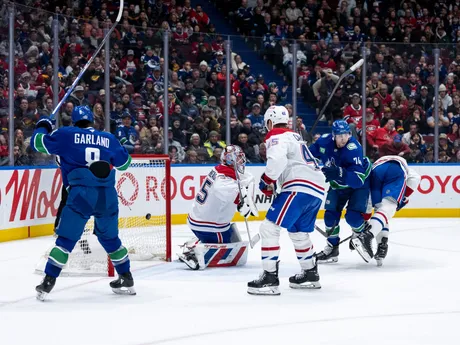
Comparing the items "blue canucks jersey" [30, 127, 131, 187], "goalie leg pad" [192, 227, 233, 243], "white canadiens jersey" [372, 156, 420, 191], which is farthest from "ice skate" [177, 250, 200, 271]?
"white canadiens jersey" [372, 156, 420, 191]

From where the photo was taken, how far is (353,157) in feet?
22.1

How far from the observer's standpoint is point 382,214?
7.00 m

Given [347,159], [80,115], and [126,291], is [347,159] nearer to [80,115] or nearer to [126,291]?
[126,291]

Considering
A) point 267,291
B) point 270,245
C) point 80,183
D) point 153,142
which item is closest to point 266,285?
point 267,291

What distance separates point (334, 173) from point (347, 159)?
16cm

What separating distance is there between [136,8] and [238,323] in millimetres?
9646

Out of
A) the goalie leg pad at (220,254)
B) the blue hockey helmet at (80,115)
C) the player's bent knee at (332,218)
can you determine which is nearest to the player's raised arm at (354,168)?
the player's bent knee at (332,218)

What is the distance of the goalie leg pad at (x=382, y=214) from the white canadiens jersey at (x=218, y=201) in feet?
3.58

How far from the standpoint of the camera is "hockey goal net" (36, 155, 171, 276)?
666 cm

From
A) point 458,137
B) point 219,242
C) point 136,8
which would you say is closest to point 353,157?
point 219,242

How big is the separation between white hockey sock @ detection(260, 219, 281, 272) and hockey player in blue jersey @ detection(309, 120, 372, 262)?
54.9 inches

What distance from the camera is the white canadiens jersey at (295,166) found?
5.51 meters

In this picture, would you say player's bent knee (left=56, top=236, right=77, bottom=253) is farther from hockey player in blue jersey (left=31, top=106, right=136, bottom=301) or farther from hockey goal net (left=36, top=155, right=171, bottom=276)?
hockey goal net (left=36, top=155, right=171, bottom=276)

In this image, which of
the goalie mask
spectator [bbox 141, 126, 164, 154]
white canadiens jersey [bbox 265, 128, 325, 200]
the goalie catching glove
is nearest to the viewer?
white canadiens jersey [bbox 265, 128, 325, 200]
